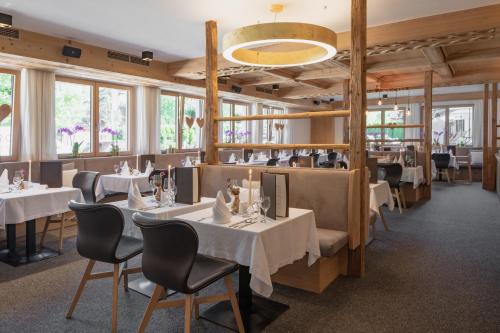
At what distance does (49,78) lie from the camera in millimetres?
6266

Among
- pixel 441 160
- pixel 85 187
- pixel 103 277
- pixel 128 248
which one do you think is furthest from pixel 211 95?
pixel 441 160

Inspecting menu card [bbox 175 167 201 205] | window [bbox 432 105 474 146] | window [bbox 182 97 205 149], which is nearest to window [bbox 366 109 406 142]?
window [bbox 432 105 474 146]

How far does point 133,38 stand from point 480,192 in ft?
27.6

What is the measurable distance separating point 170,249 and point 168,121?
7456 mm

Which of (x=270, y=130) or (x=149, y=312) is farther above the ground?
(x=270, y=130)

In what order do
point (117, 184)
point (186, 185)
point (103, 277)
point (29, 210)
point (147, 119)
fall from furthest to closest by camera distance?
point (147, 119) < point (117, 184) < point (29, 210) < point (186, 185) < point (103, 277)

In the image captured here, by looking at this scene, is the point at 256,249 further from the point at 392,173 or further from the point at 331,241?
the point at 392,173

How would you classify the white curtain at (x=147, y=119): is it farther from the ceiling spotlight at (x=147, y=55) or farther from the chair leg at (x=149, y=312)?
the chair leg at (x=149, y=312)

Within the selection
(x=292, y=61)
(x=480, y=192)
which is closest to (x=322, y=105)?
(x=480, y=192)

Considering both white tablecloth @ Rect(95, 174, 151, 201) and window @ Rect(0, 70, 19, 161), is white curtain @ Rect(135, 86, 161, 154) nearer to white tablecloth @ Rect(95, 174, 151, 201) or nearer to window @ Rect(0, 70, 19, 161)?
white tablecloth @ Rect(95, 174, 151, 201)

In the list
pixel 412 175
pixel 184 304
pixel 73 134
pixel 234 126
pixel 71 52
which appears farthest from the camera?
pixel 234 126

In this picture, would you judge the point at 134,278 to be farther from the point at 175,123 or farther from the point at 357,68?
the point at 175,123

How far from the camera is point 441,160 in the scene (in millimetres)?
10664

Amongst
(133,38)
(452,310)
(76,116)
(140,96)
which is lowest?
(452,310)
